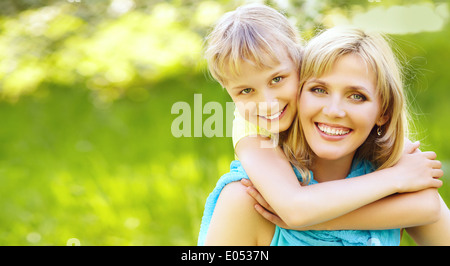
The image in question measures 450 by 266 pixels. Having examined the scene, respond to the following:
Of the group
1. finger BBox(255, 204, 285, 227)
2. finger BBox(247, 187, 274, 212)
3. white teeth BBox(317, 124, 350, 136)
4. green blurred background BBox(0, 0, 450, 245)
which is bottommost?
finger BBox(255, 204, 285, 227)

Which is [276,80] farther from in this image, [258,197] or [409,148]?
[409,148]

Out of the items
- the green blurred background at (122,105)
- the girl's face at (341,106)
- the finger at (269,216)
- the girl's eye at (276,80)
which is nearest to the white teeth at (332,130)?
the girl's face at (341,106)

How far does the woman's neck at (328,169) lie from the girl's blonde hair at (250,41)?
0.34m

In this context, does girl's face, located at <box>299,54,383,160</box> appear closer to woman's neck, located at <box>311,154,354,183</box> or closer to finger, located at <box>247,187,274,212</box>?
woman's neck, located at <box>311,154,354,183</box>

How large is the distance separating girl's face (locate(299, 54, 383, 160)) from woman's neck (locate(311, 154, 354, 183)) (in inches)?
4.9

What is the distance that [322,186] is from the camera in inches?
67.2

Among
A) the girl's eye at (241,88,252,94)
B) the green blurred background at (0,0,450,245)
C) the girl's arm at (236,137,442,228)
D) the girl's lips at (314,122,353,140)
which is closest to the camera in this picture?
the girl's arm at (236,137,442,228)

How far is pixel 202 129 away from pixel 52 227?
1.25 m

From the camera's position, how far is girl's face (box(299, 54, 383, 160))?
1748 mm

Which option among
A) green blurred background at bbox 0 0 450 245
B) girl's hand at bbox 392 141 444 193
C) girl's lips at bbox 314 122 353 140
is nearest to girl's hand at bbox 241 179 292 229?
girl's lips at bbox 314 122 353 140

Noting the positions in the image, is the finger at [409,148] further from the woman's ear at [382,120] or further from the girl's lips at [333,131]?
the girl's lips at [333,131]

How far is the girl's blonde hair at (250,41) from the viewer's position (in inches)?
72.2

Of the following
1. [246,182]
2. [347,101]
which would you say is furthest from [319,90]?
[246,182]
